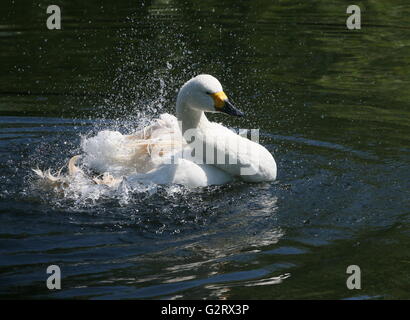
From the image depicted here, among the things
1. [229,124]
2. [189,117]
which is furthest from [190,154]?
[229,124]

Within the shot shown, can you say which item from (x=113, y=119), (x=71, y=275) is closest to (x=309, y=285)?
(x=71, y=275)

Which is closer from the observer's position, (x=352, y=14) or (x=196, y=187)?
(x=196, y=187)

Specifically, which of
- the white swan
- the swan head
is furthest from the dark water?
the swan head

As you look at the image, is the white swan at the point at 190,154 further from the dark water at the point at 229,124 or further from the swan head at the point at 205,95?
the dark water at the point at 229,124

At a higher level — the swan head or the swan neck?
the swan head

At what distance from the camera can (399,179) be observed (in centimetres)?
803

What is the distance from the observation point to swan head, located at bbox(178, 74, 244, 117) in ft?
25.6

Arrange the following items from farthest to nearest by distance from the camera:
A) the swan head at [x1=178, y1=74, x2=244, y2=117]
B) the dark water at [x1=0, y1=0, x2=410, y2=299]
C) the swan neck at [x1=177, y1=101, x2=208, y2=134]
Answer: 1. the swan neck at [x1=177, y1=101, x2=208, y2=134]
2. the swan head at [x1=178, y1=74, x2=244, y2=117]
3. the dark water at [x1=0, y1=0, x2=410, y2=299]

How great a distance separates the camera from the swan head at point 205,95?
7801mm

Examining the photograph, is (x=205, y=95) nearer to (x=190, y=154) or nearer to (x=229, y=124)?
(x=190, y=154)

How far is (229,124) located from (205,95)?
2563 mm

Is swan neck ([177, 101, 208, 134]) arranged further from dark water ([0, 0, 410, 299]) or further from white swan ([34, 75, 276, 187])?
dark water ([0, 0, 410, 299])
